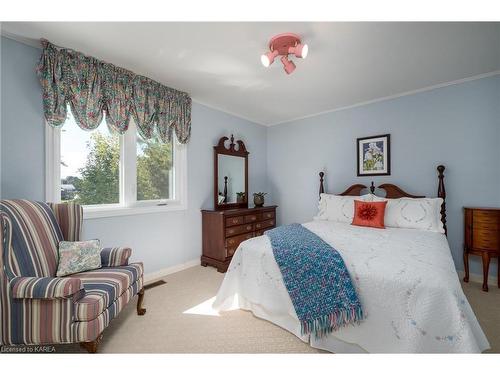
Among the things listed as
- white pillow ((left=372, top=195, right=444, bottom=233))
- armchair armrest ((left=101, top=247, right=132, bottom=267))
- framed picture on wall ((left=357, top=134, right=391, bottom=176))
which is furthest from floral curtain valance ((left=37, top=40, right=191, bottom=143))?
white pillow ((left=372, top=195, right=444, bottom=233))

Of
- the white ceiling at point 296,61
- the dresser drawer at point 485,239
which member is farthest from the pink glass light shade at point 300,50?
the dresser drawer at point 485,239

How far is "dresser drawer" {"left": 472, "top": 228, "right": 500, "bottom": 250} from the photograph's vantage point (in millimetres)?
2457

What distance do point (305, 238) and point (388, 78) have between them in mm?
2198

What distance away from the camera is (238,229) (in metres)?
3.39

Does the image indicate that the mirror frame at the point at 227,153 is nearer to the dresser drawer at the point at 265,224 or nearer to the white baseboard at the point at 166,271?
the dresser drawer at the point at 265,224

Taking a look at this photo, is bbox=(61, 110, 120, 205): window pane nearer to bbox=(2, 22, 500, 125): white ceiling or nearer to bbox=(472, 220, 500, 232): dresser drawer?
bbox=(2, 22, 500, 125): white ceiling

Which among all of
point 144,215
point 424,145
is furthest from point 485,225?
point 144,215

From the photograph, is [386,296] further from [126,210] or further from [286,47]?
[126,210]

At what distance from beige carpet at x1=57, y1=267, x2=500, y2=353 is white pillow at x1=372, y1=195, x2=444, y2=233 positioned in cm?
82

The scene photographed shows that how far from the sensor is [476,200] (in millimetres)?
2730

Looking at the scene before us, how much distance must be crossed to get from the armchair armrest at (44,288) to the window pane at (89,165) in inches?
43.5

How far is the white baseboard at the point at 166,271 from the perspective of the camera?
9.29 feet

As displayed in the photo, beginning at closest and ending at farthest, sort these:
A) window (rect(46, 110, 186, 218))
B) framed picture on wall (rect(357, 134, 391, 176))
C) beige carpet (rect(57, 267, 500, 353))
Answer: beige carpet (rect(57, 267, 500, 353))
window (rect(46, 110, 186, 218))
framed picture on wall (rect(357, 134, 391, 176))
